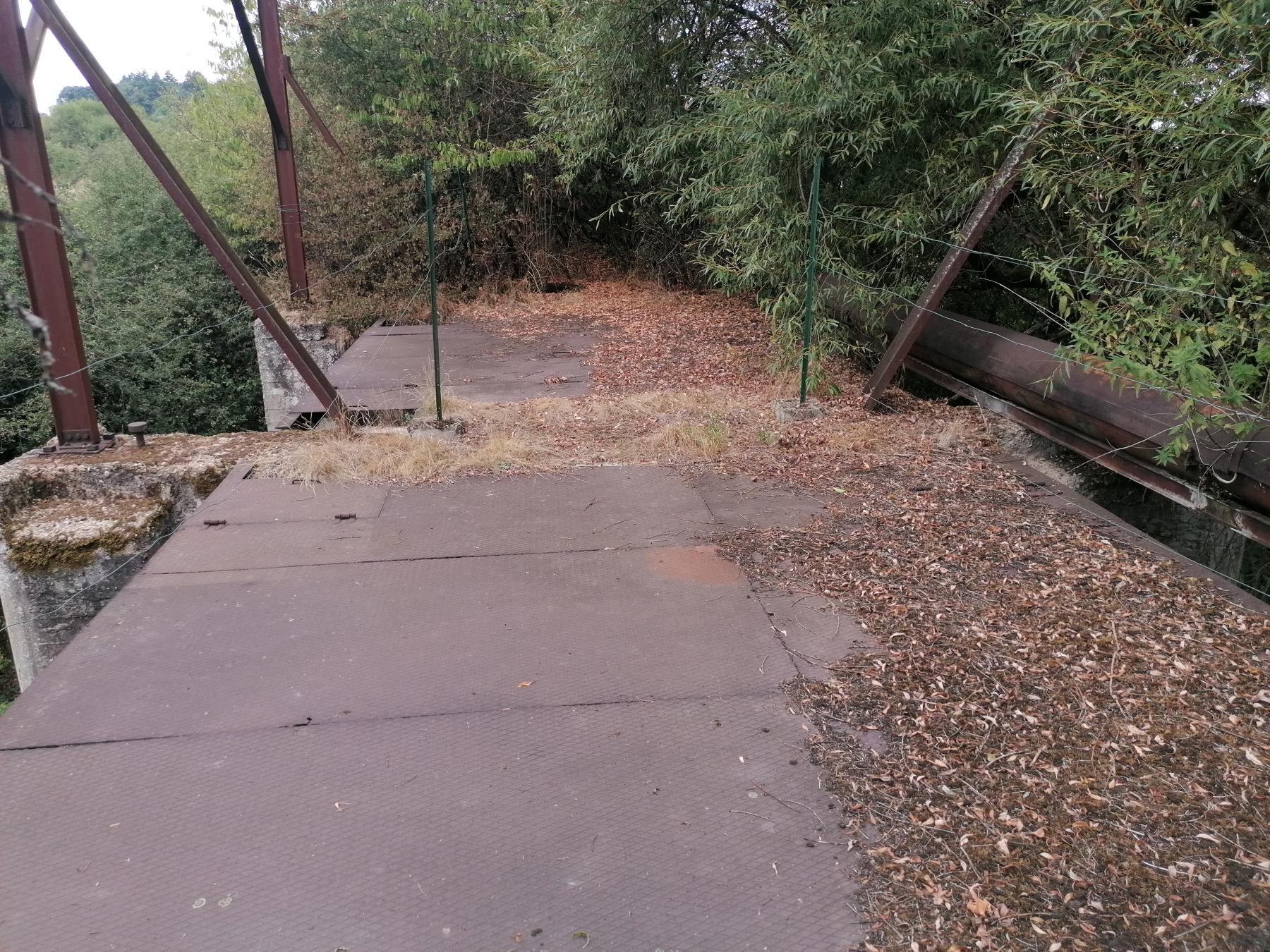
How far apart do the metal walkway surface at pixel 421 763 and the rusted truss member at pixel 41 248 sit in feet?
5.87

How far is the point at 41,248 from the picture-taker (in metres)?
4.89

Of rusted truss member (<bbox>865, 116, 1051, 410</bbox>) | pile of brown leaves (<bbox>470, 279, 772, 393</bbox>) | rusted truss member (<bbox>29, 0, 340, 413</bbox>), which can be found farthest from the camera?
pile of brown leaves (<bbox>470, 279, 772, 393</bbox>)

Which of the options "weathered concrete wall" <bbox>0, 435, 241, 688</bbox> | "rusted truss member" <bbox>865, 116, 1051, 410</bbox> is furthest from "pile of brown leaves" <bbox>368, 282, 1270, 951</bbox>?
"weathered concrete wall" <bbox>0, 435, 241, 688</bbox>

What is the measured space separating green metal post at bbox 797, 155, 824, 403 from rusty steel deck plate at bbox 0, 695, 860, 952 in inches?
143

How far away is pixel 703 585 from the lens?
361 cm

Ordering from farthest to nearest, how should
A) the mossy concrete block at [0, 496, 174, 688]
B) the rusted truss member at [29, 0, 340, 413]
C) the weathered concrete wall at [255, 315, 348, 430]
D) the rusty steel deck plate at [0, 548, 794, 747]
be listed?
the weathered concrete wall at [255, 315, 348, 430] → the mossy concrete block at [0, 496, 174, 688] → the rusted truss member at [29, 0, 340, 413] → the rusty steel deck plate at [0, 548, 794, 747]

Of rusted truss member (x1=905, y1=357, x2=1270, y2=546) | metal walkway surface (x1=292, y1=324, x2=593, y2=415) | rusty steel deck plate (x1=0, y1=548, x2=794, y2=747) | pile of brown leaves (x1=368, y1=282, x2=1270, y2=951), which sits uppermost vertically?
rusted truss member (x1=905, y1=357, x2=1270, y2=546)

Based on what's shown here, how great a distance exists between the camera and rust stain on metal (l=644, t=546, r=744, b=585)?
145 inches

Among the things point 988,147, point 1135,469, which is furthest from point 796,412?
point 1135,469

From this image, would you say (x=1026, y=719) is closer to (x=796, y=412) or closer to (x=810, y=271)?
(x=796, y=412)

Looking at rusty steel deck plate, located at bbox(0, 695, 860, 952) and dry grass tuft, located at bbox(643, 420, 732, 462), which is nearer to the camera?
rusty steel deck plate, located at bbox(0, 695, 860, 952)

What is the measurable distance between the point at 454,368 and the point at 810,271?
360 centimetres

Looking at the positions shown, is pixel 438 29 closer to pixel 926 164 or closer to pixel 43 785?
pixel 926 164

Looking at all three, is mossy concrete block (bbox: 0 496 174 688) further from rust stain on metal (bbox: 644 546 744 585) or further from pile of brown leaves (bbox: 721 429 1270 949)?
pile of brown leaves (bbox: 721 429 1270 949)
